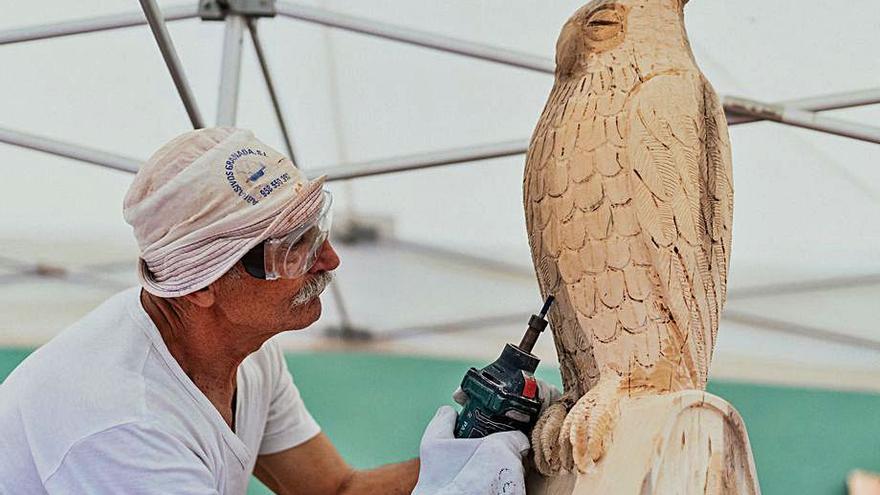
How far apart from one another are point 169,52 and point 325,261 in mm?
1082

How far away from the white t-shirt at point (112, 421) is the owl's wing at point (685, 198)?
769 millimetres

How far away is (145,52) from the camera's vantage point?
3.48 meters

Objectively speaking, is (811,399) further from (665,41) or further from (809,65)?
(665,41)

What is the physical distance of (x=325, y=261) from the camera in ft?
5.48

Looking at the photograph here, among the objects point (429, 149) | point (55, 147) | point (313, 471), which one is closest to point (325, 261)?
point (313, 471)

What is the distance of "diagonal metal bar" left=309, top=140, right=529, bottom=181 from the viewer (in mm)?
2760

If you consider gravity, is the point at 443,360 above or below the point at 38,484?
below

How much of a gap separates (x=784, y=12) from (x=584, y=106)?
156cm

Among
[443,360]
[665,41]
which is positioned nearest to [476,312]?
[443,360]

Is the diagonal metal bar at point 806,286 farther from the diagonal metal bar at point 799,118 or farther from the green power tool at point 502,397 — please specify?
the green power tool at point 502,397

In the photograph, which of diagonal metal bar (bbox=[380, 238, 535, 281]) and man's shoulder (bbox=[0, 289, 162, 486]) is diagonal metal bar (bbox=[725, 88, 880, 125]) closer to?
diagonal metal bar (bbox=[380, 238, 535, 281])

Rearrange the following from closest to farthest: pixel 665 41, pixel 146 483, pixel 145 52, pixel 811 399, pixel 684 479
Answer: pixel 684 479 < pixel 146 483 < pixel 665 41 < pixel 145 52 < pixel 811 399

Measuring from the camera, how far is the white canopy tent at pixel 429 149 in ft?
9.57

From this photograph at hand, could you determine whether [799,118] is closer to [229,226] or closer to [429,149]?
[429,149]
